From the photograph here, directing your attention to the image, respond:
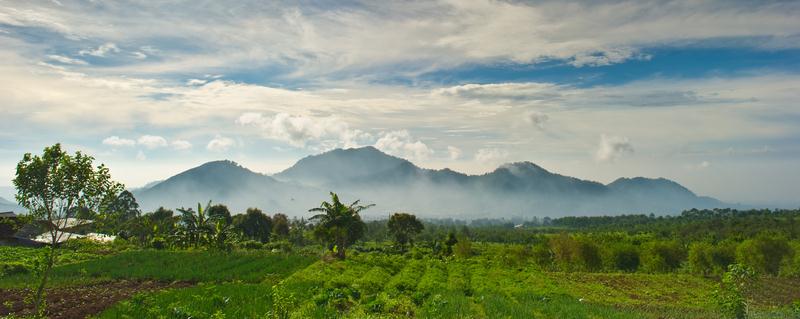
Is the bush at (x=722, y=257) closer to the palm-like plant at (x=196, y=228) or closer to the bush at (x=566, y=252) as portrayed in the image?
the bush at (x=566, y=252)

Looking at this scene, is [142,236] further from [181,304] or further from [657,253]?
[657,253]

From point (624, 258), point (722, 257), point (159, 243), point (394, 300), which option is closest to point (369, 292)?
point (394, 300)

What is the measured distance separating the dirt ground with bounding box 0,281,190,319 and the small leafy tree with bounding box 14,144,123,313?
5.91 meters

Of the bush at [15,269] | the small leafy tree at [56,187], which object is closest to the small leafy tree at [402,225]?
the bush at [15,269]

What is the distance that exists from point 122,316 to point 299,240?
9312 cm

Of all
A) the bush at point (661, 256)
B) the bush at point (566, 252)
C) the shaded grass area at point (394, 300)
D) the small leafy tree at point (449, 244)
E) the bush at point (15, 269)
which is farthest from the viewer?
the small leafy tree at point (449, 244)

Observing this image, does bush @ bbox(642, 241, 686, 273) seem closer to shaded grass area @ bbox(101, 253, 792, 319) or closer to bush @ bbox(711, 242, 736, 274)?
bush @ bbox(711, 242, 736, 274)

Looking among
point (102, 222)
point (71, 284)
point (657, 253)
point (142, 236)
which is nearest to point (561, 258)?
point (657, 253)

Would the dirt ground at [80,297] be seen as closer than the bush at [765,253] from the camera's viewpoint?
Yes

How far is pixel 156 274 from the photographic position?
3684cm

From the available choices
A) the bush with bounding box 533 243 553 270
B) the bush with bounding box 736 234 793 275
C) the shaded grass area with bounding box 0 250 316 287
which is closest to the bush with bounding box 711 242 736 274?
the bush with bounding box 736 234 793 275

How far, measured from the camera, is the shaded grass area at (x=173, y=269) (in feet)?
116

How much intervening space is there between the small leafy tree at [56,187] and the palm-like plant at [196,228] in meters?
49.8

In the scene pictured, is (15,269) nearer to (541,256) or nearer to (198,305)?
(198,305)
